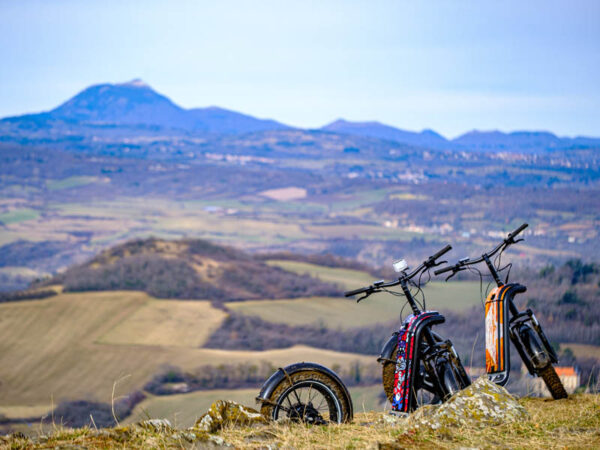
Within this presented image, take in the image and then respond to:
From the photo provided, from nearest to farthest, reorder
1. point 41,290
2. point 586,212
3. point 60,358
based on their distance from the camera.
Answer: point 60,358, point 41,290, point 586,212

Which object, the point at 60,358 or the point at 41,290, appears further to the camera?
the point at 41,290

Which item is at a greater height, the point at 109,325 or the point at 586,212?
the point at 586,212

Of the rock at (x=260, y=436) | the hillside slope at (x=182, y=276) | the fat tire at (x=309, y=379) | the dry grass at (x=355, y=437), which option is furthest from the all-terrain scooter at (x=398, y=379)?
the hillside slope at (x=182, y=276)

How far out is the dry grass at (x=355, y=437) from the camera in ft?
22.1

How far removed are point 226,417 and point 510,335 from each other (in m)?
4.44

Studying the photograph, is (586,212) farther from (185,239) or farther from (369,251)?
(185,239)

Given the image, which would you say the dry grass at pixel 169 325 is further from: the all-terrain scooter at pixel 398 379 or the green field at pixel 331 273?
the all-terrain scooter at pixel 398 379

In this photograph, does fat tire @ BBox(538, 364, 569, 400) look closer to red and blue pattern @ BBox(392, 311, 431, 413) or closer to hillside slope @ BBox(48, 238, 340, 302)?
red and blue pattern @ BBox(392, 311, 431, 413)

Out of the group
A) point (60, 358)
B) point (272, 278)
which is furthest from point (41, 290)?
point (272, 278)

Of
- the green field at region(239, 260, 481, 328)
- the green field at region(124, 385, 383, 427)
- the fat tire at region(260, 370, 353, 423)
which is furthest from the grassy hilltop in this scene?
the fat tire at region(260, 370, 353, 423)

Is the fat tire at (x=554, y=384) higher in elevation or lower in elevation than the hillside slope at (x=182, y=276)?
higher

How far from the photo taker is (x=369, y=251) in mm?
197000

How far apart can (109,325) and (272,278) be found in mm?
39977

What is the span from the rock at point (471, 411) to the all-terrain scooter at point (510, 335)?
1.49 metres
